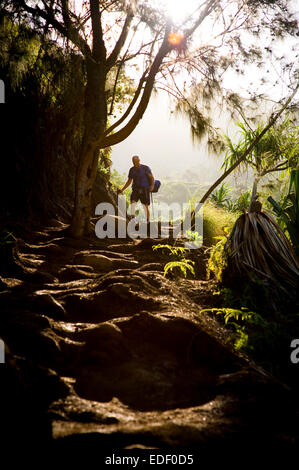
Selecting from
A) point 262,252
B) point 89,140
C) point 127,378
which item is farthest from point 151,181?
point 127,378

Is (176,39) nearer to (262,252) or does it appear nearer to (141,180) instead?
(141,180)

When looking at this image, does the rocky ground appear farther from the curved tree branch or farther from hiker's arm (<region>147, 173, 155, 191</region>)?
hiker's arm (<region>147, 173, 155, 191</region>)

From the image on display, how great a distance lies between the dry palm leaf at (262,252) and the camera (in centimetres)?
256

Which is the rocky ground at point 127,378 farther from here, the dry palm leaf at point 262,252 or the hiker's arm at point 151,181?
the hiker's arm at point 151,181

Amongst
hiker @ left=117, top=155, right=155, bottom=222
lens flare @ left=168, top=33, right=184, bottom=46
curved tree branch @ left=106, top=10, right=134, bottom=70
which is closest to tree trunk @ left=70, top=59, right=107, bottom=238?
curved tree branch @ left=106, top=10, right=134, bottom=70

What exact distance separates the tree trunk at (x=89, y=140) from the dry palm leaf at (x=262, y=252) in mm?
2908

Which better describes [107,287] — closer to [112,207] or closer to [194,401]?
[194,401]

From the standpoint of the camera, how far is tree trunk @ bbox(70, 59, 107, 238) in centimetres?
505

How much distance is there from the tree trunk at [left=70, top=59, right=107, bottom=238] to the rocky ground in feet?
8.80

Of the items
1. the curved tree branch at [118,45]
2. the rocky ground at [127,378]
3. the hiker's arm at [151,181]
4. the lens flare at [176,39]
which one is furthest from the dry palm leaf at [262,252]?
the hiker's arm at [151,181]

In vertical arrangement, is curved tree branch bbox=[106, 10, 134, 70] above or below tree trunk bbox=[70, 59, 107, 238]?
above

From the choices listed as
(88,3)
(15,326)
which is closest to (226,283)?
(15,326)
